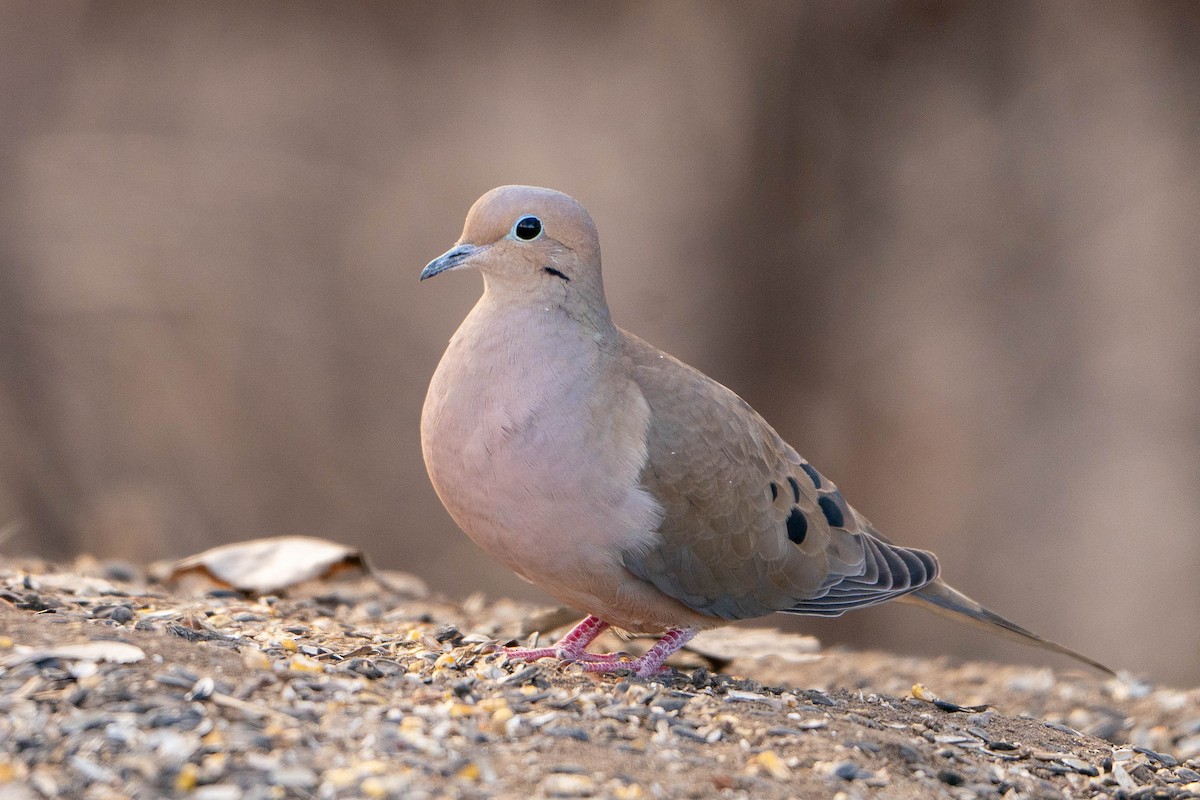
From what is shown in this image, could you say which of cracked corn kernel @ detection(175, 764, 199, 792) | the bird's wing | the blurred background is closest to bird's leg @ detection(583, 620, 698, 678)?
the bird's wing

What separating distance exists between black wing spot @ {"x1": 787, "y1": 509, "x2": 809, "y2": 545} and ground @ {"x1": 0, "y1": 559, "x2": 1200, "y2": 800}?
0.53 meters

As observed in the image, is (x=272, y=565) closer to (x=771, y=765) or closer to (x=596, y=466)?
(x=596, y=466)

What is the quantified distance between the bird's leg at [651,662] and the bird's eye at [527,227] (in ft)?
4.43

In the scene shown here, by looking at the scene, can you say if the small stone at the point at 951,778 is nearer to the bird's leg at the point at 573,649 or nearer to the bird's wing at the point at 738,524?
the bird's wing at the point at 738,524

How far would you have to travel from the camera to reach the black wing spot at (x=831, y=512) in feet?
14.7

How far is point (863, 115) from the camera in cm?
799

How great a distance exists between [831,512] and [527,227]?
1.54m

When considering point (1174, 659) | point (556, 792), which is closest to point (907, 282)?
point (1174, 659)

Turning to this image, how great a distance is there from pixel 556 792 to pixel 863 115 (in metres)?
6.28

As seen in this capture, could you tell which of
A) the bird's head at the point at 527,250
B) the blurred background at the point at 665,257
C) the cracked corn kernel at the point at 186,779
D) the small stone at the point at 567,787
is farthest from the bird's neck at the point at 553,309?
the blurred background at the point at 665,257

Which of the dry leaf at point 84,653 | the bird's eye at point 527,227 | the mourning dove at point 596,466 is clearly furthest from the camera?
the bird's eye at point 527,227

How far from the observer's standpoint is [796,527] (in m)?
4.27

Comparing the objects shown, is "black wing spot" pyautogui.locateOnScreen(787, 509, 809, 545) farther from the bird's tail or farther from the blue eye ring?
the blue eye ring

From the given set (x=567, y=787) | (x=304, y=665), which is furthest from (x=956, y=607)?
(x=304, y=665)
